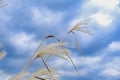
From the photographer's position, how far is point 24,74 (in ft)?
8.63

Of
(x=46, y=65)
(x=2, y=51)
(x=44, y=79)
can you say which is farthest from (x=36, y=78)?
(x=2, y=51)

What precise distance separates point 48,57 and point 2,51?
1.48ft

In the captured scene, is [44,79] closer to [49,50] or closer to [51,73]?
[51,73]

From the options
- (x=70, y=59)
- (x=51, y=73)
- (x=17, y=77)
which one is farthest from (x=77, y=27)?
(x=17, y=77)

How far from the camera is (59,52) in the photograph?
253 cm

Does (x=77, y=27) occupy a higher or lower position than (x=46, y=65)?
higher

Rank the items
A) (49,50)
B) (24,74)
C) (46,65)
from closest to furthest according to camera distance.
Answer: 1. (49,50)
2. (24,74)
3. (46,65)

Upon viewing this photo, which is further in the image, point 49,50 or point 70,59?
point 70,59

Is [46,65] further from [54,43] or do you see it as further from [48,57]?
[54,43]

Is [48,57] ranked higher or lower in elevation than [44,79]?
higher

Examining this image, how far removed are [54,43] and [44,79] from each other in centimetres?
32

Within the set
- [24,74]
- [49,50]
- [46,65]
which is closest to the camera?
[49,50]

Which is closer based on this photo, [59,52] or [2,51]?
[59,52]

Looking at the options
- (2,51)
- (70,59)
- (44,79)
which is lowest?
(44,79)
